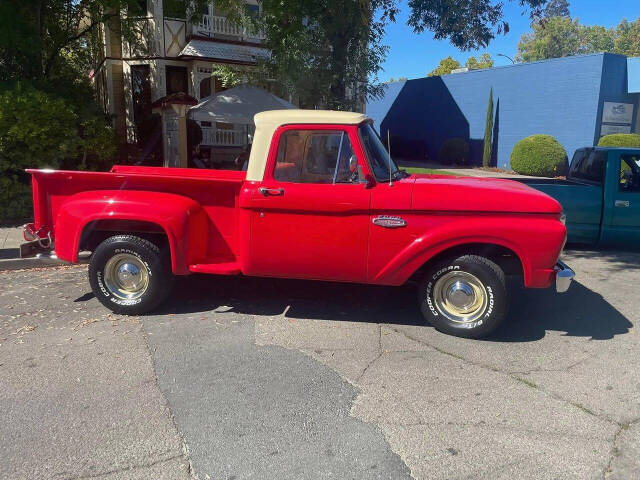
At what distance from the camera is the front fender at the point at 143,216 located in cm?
495

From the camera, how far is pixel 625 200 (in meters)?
7.62

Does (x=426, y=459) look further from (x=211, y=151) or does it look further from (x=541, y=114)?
(x=541, y=114)

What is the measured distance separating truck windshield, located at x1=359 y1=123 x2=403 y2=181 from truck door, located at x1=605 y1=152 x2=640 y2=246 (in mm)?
4078

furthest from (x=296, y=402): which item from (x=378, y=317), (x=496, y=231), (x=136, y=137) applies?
(x=136, y=137)

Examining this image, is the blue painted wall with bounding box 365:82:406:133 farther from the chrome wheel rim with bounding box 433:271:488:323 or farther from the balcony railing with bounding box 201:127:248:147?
the chrome wheel rim with bounding box 433:271:488:323

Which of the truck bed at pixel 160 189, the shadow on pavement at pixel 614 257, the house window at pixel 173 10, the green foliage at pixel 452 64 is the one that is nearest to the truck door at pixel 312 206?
the truck bed at pixel 160 189

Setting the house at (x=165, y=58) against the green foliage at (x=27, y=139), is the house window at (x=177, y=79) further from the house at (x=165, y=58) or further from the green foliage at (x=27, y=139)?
the green foliage at (x=27, y=139)

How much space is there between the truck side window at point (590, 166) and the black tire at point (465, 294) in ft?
13.7

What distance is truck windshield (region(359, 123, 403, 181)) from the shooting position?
4973 mm

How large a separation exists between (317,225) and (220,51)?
15.8 metres

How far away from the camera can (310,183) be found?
4926mm

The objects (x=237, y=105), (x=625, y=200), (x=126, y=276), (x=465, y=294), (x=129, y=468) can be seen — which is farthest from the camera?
(x=237, y=105)

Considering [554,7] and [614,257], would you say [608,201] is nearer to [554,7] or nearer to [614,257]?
[614,257]

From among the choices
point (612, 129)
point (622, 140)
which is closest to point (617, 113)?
point (612, 129)
